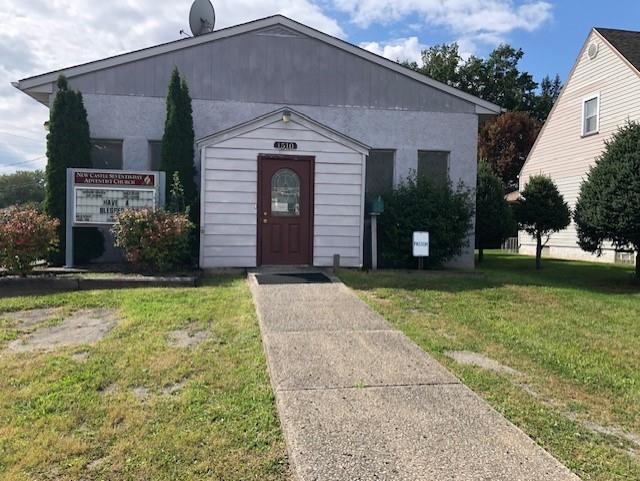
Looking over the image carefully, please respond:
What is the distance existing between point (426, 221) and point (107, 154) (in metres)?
7.25

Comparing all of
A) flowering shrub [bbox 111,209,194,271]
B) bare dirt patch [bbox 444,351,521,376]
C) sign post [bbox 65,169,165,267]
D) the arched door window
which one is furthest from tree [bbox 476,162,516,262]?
bare dirt patch [bbox 444,351,521,376]

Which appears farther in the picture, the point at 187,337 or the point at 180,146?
the point at 180,146

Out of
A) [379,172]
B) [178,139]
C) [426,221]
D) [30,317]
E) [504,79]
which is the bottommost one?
[30,317]

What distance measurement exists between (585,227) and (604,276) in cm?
220

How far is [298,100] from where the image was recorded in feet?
37.7

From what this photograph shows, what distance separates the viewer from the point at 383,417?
11.1 feet

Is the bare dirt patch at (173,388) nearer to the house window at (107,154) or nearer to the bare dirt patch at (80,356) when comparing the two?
the bare dirt patch at (80,356)

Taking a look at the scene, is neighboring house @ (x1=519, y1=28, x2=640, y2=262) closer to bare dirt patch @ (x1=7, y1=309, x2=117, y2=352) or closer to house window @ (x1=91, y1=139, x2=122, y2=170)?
house window @ (x1=91, y1=139, x2=122, y2=170)

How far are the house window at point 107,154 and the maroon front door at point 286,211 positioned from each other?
375 centimetres

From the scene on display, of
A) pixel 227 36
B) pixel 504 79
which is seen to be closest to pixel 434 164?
pixel 227 36

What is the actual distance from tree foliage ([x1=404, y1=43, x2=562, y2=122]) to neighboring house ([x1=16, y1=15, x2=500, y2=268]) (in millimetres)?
26697

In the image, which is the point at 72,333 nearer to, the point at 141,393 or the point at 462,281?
the point at 141,393

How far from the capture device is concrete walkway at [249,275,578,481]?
2748mm

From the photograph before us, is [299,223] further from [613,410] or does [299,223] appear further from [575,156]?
[575,156]
